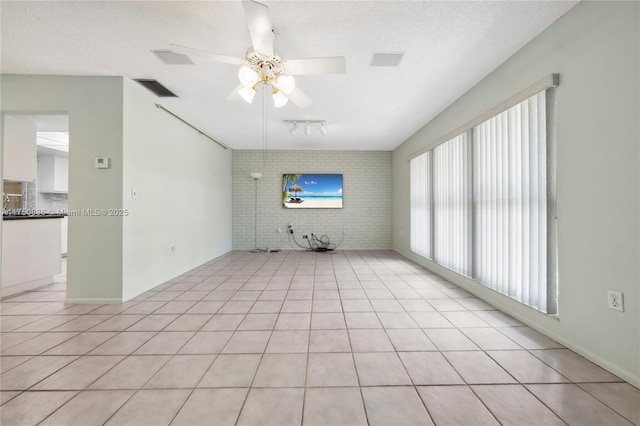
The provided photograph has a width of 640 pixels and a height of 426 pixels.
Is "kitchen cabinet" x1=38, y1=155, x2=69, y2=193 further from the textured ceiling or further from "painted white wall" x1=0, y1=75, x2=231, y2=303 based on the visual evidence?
the textured ceiling

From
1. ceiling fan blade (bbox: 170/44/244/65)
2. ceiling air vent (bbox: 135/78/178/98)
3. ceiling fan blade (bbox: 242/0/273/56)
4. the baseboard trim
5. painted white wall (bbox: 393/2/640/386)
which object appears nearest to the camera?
painted white wall (bbox: 393/2/640/386)

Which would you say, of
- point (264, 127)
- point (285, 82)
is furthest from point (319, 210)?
point (285, 82)

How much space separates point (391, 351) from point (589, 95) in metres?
2.31

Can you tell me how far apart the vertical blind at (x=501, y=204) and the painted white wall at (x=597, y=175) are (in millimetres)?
172

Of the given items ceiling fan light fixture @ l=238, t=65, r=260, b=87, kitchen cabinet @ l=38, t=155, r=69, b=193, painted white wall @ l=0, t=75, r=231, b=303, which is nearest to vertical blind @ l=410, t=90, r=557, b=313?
ceiling fan light fixture @ l=238, t=65, r=260, b=87

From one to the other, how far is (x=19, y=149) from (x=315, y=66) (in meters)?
4.26

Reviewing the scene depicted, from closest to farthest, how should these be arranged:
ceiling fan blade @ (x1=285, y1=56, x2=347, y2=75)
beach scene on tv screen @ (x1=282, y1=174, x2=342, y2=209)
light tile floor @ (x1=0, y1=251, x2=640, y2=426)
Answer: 1. light tile floor @ (x1=0, y1=251, x2=640, y2=426)
2. ceiling fan blade @ (x1=285, y1=56, x2=347, y2=75)
3. beach scene on tv screen @ (x1=282, y1=174, x2=342, y2=209)

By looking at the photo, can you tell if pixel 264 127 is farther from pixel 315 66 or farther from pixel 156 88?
pixel 315 66

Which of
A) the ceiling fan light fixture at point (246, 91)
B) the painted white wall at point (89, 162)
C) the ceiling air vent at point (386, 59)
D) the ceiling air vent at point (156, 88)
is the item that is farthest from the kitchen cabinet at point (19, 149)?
the ceiling air vent at point (386, 59)

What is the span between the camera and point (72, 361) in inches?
67.5

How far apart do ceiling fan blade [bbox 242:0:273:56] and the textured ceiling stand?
21cm

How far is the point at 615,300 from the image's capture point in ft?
5.11

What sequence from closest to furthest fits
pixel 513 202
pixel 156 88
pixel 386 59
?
pixel 513 202
pixel 386 59
pixel 156 88

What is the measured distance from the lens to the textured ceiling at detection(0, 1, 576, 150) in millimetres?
1869
